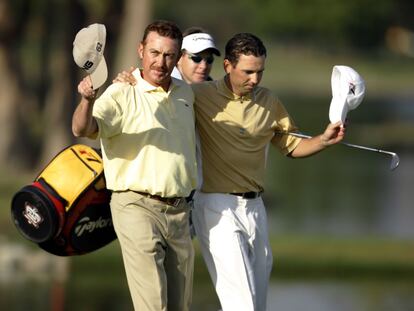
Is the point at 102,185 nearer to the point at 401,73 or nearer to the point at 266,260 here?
the point at 266,260

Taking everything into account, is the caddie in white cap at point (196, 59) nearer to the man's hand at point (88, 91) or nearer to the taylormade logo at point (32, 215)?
the taylormade logo at point (32, 215)

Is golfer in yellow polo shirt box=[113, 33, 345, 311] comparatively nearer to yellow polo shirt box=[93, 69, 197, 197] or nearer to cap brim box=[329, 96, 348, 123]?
cap brim box=[329, 96, 348, 123]

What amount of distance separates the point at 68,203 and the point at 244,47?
1.34 meters

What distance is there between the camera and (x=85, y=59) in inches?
264

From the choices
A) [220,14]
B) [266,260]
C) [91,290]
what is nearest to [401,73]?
[220,14]

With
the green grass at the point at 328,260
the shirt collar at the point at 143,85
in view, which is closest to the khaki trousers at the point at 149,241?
the shirt collar at the point at 143,85

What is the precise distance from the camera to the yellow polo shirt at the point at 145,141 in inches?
279

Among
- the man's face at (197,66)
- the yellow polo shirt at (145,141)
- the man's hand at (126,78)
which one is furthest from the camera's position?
the man's face at (197,66)

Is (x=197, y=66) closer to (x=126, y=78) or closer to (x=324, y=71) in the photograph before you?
(x=126, y=78)

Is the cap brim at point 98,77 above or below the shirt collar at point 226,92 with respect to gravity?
above

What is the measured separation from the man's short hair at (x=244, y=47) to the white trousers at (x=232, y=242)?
0.81m

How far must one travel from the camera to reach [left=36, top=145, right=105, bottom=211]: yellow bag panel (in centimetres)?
765

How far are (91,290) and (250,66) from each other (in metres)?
9.61

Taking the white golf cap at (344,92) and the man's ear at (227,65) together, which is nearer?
the white golf cap at (344,92)
